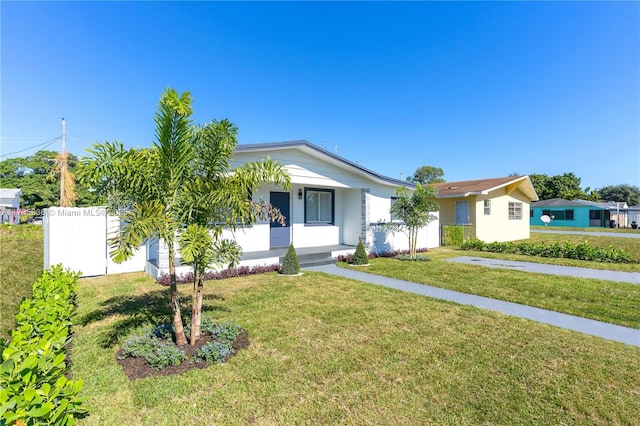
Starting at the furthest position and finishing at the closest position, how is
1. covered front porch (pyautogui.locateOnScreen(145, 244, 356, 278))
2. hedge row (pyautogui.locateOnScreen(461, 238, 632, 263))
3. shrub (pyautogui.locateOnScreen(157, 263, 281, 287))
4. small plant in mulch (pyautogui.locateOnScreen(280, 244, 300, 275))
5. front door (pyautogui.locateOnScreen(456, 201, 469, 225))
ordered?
front door (pyautogui.locateOnScreen(456, 201, 469, 225)) → hedge row (pyautogui.locateOnScreen(461, 238, 632, 263)) → small plant in mulch (pyautogui.locateOnScreen(280, 244, 300, 275)) → covered front porch (pyautogui.locateOnScreen(145, 244, 356, 278)) → shrub (pyautogui.locateOnScreen(157, 263, 281, 287))

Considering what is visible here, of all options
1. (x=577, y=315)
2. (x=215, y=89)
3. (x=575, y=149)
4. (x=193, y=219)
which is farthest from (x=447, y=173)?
(x=193, y=219)

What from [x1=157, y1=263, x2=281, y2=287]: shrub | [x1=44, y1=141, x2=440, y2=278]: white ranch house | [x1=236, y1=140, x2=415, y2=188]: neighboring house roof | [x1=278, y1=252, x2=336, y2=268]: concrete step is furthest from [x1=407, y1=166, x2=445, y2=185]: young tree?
[x1=157, y1=263, x2=281, y2=287]: shrub

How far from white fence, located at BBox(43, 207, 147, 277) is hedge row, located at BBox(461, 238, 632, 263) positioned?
15.1 meters

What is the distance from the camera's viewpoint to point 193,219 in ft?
12.3

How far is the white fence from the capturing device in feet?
26.1

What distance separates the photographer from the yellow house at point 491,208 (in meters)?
16.3

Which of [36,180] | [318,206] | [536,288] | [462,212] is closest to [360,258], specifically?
[318,206]

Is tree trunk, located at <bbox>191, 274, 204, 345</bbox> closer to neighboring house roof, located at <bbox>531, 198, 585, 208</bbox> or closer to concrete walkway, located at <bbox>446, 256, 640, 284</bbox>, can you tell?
concrete walkway, located at <bbox>446, 256, 640, 284</bbox>

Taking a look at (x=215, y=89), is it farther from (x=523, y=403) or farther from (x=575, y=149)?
(x=575, y=149)

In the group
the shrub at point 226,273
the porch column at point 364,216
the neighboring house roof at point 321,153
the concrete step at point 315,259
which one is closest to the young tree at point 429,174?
the neighboring house roof at point 321,153

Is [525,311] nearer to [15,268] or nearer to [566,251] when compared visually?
[566,251]

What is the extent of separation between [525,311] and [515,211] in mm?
16314

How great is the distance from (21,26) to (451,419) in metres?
12.5

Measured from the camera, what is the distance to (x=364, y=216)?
39.0ft
